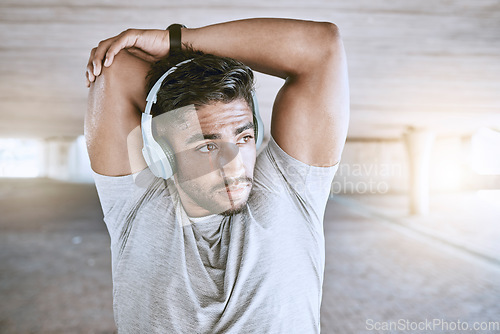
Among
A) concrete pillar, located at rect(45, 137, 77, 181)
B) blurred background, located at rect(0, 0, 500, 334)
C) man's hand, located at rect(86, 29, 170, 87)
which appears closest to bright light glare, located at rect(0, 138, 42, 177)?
concrete pillar, located at rect(45, 137, 77, 181)

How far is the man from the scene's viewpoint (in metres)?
0.80

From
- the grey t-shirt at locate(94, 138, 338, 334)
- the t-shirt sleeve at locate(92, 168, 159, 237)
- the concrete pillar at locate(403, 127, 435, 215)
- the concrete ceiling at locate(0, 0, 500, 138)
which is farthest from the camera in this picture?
the concrete pillar at locate(403, 127, 435, 215)

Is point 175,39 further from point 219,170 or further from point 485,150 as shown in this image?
point 485,150

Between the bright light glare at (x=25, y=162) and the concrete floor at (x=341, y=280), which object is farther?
the bright light glare at (x=25, y=162)

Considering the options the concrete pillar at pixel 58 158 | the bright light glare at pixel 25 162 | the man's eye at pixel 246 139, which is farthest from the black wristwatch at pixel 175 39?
the concrete pillar at pixel 58 158

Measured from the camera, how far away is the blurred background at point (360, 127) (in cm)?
178

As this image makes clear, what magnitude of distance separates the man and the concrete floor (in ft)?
5.61

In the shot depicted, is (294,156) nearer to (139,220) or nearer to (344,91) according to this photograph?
(344,91)

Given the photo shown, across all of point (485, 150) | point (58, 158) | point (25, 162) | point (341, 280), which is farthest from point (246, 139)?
point (25, 162)

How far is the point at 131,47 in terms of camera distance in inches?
35.8

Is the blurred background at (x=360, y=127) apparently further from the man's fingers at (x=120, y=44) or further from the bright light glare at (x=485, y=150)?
the man's fingers at (x=120, y=44)

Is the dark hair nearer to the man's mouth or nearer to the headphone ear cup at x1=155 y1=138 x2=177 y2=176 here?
the headphone ear cup at x1=155 y1=138 x2=177 y2=176

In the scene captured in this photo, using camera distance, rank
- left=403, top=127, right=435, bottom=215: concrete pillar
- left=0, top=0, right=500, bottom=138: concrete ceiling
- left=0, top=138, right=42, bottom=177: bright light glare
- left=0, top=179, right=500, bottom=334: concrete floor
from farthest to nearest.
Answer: left=0, top=138, right=42, bottom=177: bright light glare
left=403, top=127, right=435, bottom=215: concrete pillar
left=0, top=179, right=500, bottom=334: concrete floor
left=0, top=0, right=500, bottom=138: concrete ceiling

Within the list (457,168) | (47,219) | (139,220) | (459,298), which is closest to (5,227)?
(47,219)
